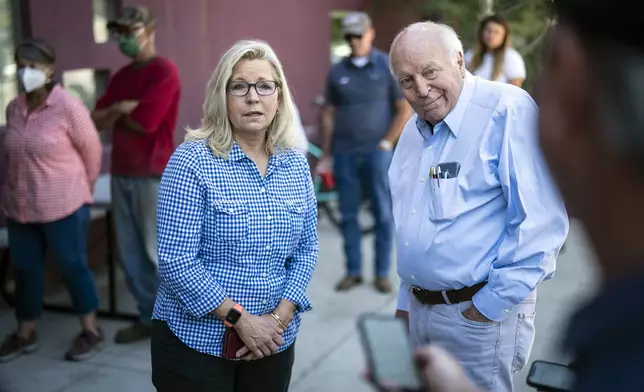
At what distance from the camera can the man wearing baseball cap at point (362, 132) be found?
6.36m

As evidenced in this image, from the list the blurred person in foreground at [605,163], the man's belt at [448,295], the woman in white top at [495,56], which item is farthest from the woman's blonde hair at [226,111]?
the woman in white top at [495,56]

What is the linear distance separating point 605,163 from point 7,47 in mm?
5904

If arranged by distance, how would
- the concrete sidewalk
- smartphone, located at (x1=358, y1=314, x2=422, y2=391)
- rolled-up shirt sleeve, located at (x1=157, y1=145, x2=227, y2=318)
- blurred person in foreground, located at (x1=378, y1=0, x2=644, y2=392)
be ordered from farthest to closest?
the concrete sidewalk < rolled-up shirt sleeve, located at (x1=157, y1=145, x2=227, y2=318) < smartphone, located at (x1=358, y1=314, x2=422, y2=391) < blurred person in foreground, located at (x1=378, y1=0, x2=644, y2=392)

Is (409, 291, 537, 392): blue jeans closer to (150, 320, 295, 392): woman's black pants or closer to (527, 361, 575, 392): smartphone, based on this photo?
(150, 320, 295, 392): woman's black pants

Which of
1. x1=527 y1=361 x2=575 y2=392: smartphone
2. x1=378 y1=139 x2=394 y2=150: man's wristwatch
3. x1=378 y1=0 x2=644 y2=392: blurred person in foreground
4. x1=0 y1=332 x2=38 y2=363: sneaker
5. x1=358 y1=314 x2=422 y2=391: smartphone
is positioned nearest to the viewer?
x1=378 y1=0 x2=644 y2=392: blurred person in foreground

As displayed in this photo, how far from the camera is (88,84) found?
22.3 feet

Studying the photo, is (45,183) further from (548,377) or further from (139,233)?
(548,377)

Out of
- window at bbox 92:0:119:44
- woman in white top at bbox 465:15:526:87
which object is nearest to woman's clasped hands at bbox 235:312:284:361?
woman in white top at bbox 465:15:526:87

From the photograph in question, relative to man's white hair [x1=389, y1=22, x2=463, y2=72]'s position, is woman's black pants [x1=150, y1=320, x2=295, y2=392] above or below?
below

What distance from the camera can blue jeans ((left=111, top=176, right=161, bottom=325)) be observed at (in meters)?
5.11

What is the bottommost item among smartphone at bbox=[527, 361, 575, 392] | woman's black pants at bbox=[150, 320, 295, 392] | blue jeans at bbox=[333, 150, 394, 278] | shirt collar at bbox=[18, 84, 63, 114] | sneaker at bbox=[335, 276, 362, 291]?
sneaker at bbox=[335, 276, 362, 291]

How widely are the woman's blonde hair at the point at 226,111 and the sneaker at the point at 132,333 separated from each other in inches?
106

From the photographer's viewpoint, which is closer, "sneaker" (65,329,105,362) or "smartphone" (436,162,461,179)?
"smartphone" (436,162,461,179)

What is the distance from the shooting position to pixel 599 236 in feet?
2.82
